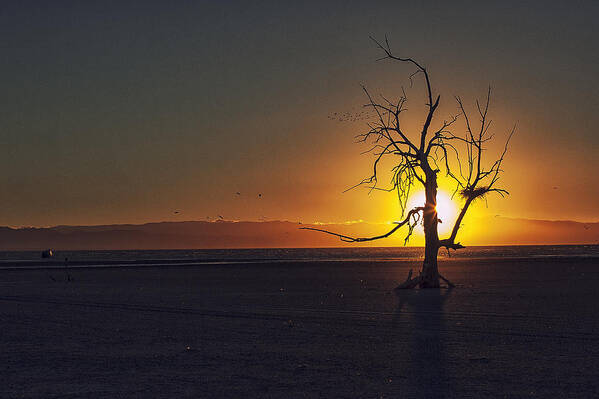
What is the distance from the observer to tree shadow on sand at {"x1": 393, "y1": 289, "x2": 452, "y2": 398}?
36.4 ft

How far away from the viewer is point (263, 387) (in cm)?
1113

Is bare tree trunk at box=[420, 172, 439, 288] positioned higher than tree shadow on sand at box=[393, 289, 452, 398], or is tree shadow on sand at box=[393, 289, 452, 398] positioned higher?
bare tree trunk at box=[420, 172, 439, 288]

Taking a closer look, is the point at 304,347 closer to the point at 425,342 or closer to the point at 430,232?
the point at 425,342

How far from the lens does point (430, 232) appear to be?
3353 cm

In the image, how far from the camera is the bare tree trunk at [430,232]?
33.2m

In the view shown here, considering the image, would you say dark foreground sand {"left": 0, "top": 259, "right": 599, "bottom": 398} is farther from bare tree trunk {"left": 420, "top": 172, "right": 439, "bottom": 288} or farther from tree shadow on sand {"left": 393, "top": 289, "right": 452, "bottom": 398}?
bare tree trunk {"left": 420, "top": 172, "right": 439, "bottom": 288}

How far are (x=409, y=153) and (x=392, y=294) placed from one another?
646cm

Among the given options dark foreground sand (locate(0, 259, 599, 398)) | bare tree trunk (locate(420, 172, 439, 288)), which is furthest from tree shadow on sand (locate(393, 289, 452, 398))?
bare tree trunk (locate(420, 172, 439, 288))

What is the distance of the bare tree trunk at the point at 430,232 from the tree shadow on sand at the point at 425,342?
4.51m

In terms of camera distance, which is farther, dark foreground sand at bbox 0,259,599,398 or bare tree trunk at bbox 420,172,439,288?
bare tree trunk at bbox 420,172,439,288

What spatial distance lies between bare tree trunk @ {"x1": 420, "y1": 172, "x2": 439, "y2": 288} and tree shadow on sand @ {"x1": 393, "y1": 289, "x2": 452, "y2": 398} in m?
4.51

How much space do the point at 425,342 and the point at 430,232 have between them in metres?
18.2

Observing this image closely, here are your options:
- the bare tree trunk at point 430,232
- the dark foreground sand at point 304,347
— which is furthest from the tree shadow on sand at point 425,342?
the bare tree trunk at point 430,232

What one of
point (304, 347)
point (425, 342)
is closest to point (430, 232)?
point (425, 342)
